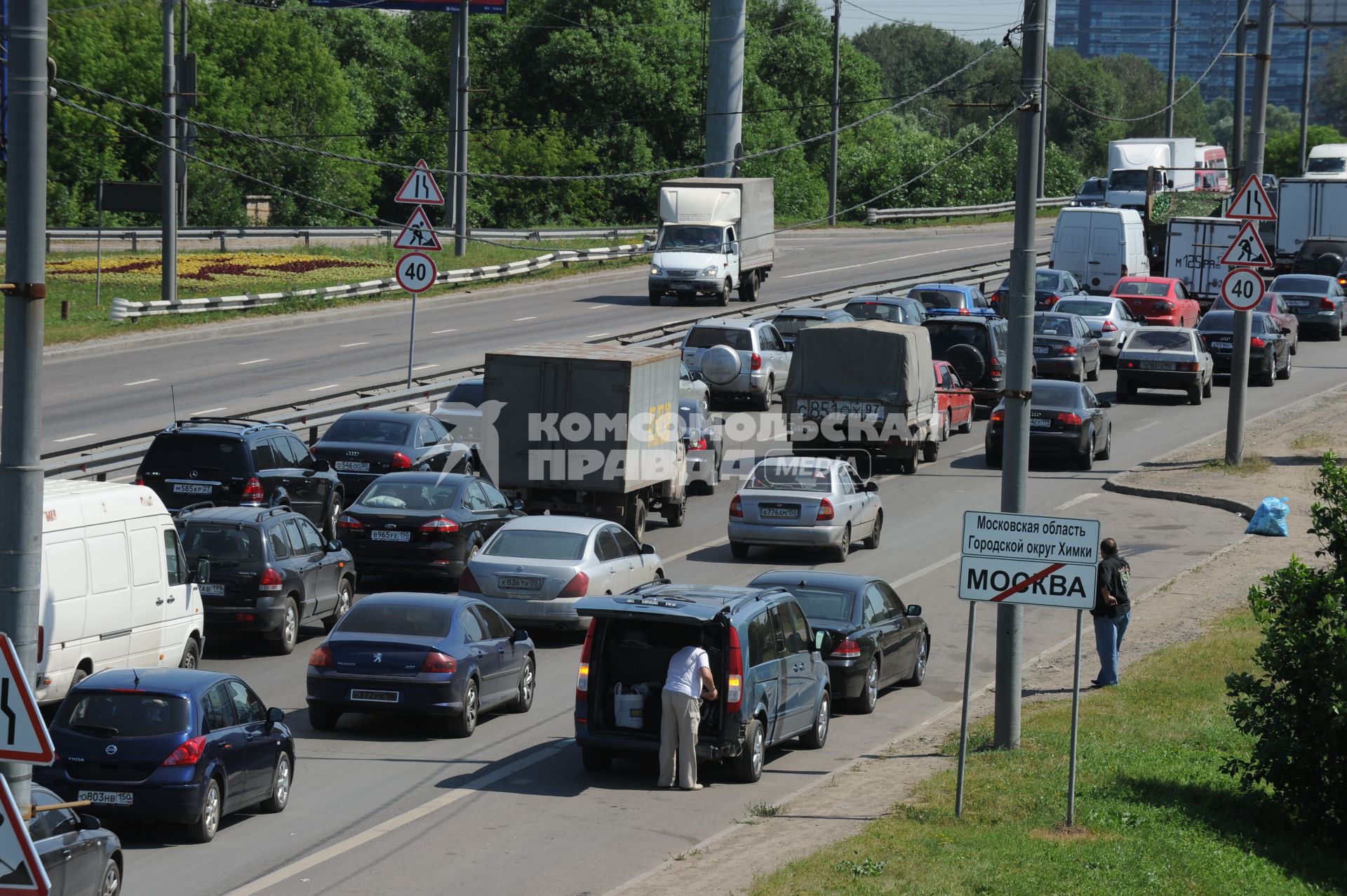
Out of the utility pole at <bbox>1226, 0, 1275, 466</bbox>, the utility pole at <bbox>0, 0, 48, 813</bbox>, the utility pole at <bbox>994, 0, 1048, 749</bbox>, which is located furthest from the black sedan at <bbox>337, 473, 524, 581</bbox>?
the utility pole at <bbox>1226, 0, 1275, 466</bbox>

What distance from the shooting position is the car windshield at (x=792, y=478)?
24.6m

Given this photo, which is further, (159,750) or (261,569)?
(261,569)

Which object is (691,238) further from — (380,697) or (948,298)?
(380,697)

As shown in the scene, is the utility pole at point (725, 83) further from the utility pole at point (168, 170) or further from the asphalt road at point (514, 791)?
the asphalt road at point (514, 791)

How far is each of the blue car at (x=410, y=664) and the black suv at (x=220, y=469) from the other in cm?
657

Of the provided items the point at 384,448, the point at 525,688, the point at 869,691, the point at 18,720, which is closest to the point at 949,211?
the point at 384,448

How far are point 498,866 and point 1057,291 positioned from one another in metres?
37.1

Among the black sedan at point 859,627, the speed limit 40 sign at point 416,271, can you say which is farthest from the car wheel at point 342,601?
the speed limit 40 sign at point 416,271

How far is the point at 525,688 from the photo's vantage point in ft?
56.7

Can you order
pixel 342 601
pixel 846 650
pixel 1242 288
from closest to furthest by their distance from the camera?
pixel 846 650, pixel 342 601, pixel 1242 288

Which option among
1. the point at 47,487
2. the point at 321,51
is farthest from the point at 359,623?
the point at 321,51

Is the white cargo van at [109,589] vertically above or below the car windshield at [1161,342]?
below

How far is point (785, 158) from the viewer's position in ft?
294

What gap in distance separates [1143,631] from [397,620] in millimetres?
9815
